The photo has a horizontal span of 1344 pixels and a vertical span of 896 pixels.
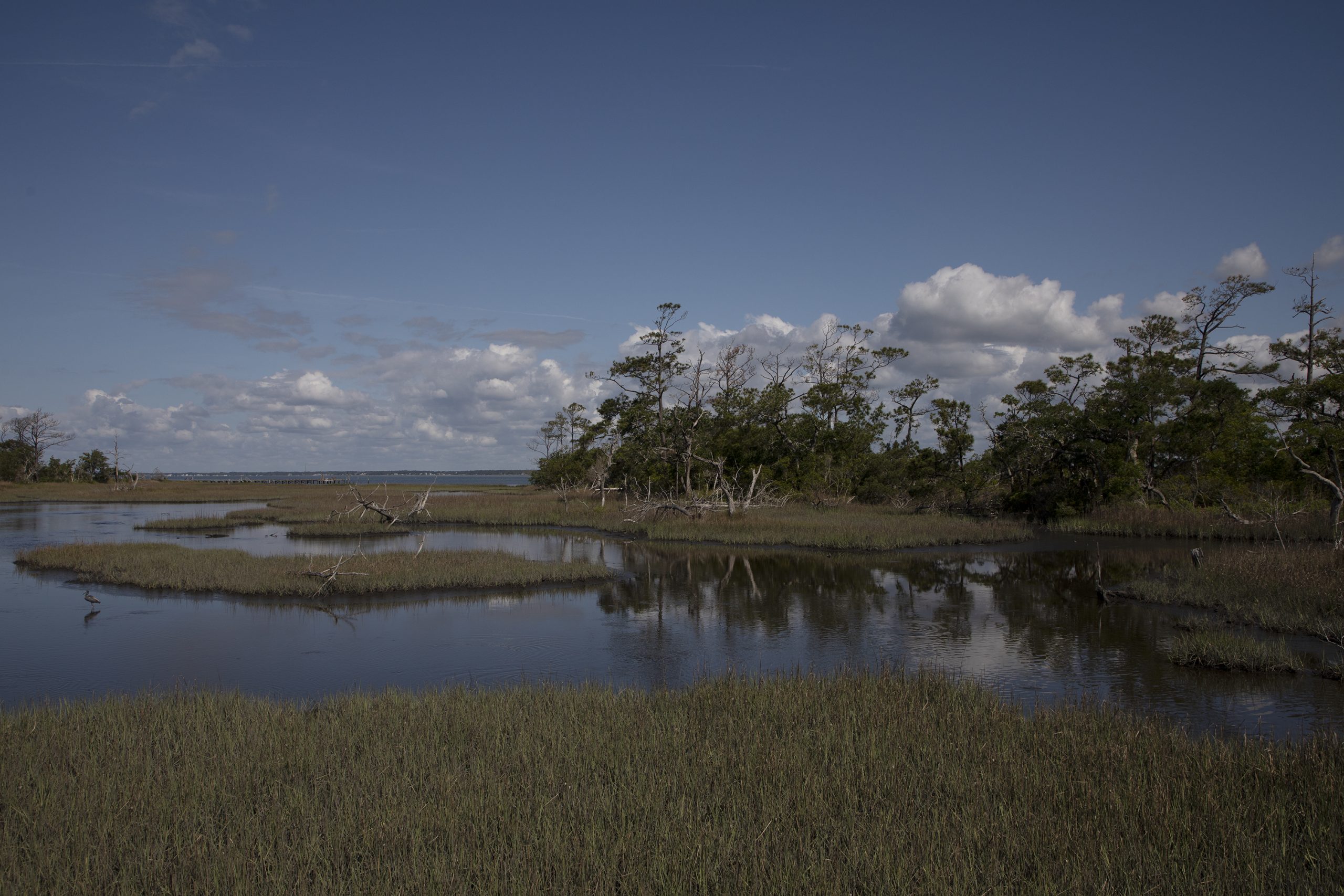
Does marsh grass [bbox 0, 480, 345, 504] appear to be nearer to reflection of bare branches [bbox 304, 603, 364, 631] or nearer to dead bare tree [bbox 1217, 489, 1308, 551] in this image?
reflection of bare branches [bbox 304, 603, 364, 631]

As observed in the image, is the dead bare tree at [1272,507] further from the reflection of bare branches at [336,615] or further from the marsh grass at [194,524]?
the marsh grass at [194,524]

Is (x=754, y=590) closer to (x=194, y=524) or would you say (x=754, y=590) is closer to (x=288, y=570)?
(x=288, y=570)

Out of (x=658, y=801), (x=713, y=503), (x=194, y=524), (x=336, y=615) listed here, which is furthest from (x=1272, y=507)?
(x=194, y=524)

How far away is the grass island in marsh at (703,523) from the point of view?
29.0m

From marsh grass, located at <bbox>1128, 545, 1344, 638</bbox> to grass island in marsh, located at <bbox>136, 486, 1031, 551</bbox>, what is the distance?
10.9 m

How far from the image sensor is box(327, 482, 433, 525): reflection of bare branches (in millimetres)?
28984

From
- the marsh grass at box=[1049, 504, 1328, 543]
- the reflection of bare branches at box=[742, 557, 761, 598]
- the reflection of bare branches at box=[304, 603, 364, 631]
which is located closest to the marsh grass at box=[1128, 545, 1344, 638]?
the marsh grass at box=[1049, 504, 1328, 543]

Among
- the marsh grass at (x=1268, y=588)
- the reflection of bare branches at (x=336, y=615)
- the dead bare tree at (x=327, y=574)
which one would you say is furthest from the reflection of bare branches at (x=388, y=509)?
the marsh grass at (x=1268, y=588)

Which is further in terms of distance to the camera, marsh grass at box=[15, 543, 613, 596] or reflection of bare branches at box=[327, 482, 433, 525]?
reflection of bare branches at box=[327, 482, 433, 525]

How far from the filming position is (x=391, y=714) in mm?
8156

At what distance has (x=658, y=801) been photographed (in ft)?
19.1

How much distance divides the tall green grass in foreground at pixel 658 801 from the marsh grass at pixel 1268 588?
8106 mm

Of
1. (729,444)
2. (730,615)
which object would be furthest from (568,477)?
(730,615)

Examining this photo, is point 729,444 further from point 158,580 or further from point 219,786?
point 219,786
